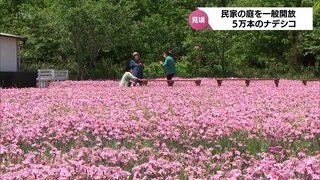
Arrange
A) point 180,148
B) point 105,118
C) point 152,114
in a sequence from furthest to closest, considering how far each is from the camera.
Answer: point 152,114 < point 105,118 < point 180,148

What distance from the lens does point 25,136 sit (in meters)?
7.86

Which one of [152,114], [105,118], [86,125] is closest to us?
A: [86,125]

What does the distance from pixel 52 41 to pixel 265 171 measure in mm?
41368

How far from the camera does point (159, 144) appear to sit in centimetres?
738

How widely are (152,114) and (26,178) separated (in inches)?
253

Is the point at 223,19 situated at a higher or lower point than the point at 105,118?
higher

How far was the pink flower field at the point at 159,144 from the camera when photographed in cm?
518

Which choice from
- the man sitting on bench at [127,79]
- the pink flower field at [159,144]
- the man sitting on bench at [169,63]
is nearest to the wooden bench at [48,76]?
the man sitting on bench at [127,79]

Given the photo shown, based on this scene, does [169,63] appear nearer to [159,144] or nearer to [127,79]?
[127,79]

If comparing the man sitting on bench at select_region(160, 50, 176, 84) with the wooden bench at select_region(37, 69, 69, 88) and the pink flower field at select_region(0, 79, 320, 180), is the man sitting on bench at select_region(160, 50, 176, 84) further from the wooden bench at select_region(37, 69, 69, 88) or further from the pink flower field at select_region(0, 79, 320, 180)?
the pink flower field at select_region(0, 79, 320, 180)

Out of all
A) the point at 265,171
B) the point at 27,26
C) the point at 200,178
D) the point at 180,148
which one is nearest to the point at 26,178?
the point at 200,178

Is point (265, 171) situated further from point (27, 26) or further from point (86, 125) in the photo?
point (27, 26)

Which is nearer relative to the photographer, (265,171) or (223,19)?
(265,171)

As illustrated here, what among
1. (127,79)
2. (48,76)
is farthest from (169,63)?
(48,76)
